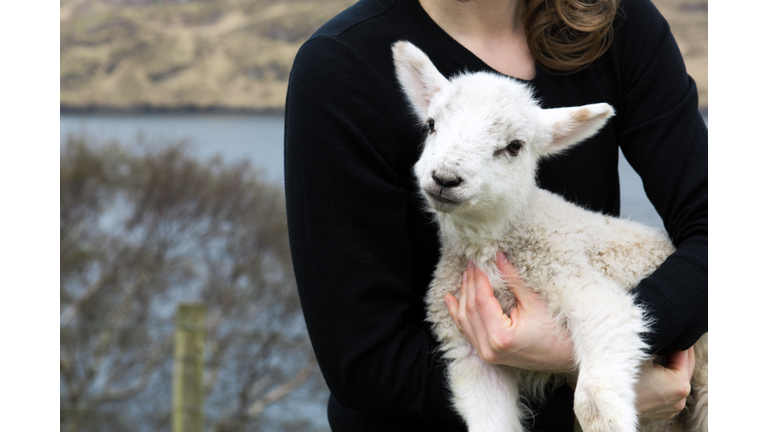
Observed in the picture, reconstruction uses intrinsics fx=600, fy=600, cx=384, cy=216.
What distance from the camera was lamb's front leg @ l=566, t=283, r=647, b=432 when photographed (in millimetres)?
1420

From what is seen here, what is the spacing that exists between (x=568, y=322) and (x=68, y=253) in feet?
28.2

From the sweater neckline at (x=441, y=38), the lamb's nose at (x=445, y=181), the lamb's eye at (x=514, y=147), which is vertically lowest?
the lamb's nose at (x=445, y=181)

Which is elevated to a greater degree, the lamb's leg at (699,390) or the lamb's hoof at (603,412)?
the lamb's hoof at (603,412)

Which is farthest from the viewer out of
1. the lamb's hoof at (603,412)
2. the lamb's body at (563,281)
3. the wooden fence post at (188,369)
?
the wooden fence post at (188,369)

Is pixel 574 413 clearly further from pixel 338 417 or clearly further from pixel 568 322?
pixel 338 417

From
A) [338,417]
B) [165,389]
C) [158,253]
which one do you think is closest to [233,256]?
[158,253]

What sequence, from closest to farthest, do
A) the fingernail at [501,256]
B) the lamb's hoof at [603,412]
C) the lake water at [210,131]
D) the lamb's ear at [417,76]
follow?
the lamb's hoof at [603,412], the lamb's ear at [417,76], the fingernail at [501,256], the lake water at [210,131]

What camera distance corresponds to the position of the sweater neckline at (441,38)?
1738mm

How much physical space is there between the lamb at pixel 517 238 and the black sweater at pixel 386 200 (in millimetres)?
67

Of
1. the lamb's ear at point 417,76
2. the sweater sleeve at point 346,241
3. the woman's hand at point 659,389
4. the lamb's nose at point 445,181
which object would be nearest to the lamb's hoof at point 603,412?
the woman's hand at point 659,389

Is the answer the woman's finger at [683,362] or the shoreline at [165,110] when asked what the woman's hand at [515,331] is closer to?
the woman's finger at [683,362]

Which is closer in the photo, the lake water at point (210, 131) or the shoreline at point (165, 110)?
the lake water at point (210, 131)

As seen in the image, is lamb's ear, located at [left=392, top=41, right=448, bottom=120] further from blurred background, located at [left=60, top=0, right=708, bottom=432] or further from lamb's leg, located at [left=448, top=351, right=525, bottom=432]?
blurred background, located at [left=60, top=0, right=708, bottom=432]

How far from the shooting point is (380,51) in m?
1.66
